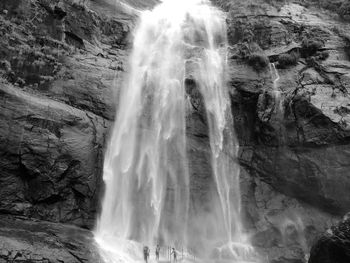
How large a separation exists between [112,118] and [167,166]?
3955 mm

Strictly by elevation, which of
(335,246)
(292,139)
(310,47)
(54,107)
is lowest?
(335,246)

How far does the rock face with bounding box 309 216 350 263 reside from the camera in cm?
1491

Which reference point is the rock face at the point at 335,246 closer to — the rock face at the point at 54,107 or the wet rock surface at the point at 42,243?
the wet rock surface at the point at 42,243

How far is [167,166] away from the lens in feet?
68.9

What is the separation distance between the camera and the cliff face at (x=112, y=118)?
17.7 meters

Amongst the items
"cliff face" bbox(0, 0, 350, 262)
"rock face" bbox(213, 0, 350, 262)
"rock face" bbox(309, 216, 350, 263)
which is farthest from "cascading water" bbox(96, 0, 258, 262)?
"rock face" bbox(309, 216, 350, 263)

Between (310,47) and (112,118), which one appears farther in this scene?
(310,47)

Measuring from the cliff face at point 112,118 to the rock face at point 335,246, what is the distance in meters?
3.98

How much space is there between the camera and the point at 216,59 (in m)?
25.4

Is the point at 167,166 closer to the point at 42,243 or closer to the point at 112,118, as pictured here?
the point at 112,118

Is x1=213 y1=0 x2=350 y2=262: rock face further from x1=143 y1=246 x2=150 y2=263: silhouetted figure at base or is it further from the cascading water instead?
x1=143 y1=246 x2=150 y2=263: silhouetted figure at base

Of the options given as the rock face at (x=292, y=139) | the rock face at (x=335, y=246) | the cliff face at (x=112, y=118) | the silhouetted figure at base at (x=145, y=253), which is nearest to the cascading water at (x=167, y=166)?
the silhouetted figure at base at (x=145, y=253)

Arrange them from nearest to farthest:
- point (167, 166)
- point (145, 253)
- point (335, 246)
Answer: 1. point (335, 246)
2. point (145, 253)
3. point (167, 166)

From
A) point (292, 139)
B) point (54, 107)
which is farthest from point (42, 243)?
point (292, 139)
